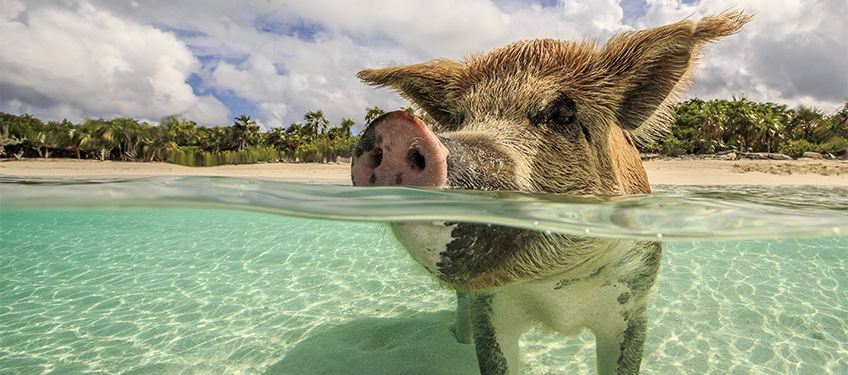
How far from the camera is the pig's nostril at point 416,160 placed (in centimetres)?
161

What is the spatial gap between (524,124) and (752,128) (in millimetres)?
43408

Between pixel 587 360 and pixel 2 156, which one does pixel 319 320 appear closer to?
pixel 587 360

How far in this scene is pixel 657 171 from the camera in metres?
20.0

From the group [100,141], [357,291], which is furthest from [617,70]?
[100,141]

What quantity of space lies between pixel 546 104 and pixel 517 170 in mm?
Result: 515

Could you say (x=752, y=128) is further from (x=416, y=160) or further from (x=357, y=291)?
(x=416, y=160)

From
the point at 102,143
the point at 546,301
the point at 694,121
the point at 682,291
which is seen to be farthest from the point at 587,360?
the point at 694,121

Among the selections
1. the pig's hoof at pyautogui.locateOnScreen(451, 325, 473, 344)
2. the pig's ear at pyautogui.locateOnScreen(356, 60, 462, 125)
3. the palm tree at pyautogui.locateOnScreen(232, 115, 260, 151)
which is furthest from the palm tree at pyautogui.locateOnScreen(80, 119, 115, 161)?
the pig's ear at pyautogui.locateOnScreen(356, 60, 462, 125)

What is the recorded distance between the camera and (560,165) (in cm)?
229

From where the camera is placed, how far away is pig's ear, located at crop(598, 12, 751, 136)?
2.35m

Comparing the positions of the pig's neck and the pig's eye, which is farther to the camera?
the pig's neck

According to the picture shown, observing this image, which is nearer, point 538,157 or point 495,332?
point 538,157

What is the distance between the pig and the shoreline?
31.9ft

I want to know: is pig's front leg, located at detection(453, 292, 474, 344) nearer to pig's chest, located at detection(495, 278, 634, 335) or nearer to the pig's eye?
pig's chest, located at detection(495, 278, 634, 335)
